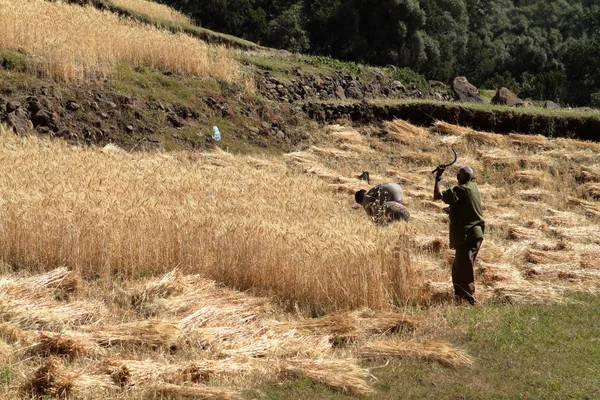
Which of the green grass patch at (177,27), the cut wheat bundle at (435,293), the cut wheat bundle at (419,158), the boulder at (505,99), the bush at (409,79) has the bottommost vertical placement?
the cut wheat bundle at (435,293)

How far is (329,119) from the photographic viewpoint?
77.9ft

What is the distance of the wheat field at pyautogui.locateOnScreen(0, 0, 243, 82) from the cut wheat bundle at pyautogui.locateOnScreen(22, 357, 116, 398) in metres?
12.8

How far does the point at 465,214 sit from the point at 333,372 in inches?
138

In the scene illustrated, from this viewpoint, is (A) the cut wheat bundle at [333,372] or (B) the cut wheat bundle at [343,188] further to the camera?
(B) the cut wheat bundle at [343,188]

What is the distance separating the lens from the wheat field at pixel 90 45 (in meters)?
18.7

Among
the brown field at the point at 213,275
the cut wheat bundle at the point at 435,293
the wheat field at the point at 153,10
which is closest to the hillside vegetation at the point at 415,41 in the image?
the wheat field at the point at 153,10

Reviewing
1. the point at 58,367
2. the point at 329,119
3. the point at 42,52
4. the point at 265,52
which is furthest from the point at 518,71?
the point at 58,367

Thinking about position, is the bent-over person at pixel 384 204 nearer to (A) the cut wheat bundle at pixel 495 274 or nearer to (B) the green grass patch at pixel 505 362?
(A) the cut wheat bundle at pixel 495 274

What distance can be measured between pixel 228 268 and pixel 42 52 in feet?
34.8

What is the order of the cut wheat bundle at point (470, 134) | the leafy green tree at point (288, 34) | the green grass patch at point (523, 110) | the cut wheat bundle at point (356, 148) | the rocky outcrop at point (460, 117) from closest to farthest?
1. the cut wheat bundle at point (356, 148)
2. the cut wheat bundle at point (470, 134)
3. the rocky outcrop at point (460, 117)
4. the green grass patch at point (523, 110)
5. the leafy green tree at point (288, 34)

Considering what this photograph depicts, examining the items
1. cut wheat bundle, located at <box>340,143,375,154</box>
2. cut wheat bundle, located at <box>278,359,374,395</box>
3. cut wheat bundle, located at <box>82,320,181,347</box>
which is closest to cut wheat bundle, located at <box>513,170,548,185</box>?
cut wheat bundle, located at <box>340,143,375,154</box>

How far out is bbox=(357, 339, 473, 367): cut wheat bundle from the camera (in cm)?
803

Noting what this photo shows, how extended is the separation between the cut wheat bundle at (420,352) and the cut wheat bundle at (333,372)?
17.8 inches

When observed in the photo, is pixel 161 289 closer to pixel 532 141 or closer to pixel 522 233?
pixel 522 233
